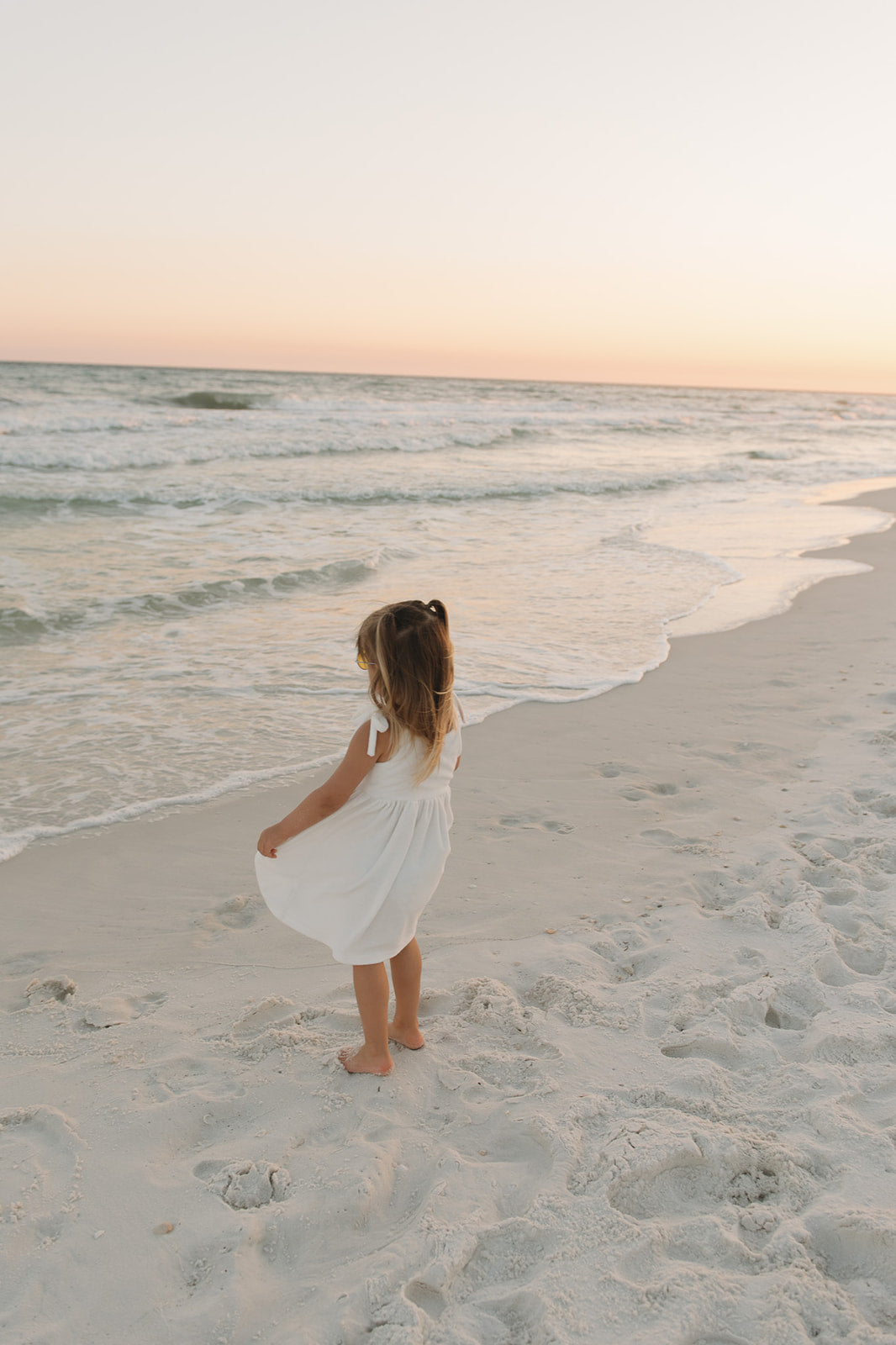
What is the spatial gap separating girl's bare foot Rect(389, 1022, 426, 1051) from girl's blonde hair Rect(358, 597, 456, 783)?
36.4 inches

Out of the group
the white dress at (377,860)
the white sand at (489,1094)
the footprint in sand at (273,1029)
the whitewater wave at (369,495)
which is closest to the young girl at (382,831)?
the white dress at (377,860)

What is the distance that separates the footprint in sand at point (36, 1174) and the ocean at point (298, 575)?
1.86 m

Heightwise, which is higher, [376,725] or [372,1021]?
[376,725]

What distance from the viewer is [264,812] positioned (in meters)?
4.23

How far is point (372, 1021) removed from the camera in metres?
2.48

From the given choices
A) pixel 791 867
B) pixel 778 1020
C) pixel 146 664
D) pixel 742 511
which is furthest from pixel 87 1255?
pixel 742 511

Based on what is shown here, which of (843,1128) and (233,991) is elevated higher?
(843,1128)

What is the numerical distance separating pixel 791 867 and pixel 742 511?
12825mm

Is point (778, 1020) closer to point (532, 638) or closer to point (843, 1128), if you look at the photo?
point (843, 1128)

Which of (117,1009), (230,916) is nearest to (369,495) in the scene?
(230,916)

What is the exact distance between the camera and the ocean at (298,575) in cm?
505

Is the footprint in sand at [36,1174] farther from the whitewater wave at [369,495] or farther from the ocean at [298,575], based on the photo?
the whitewater wave at [369,495]

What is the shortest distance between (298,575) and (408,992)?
7063mm

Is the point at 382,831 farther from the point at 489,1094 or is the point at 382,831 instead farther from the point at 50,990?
the point at 50,990
